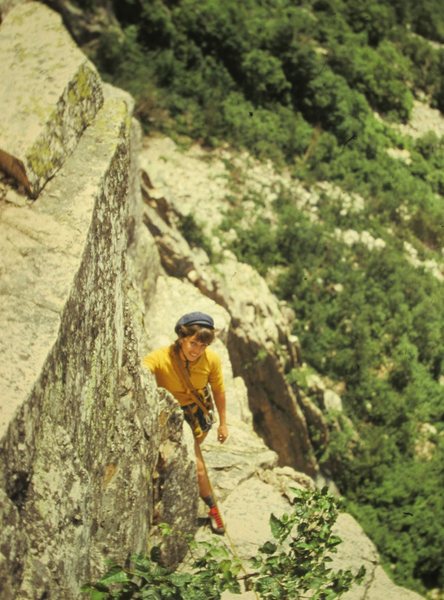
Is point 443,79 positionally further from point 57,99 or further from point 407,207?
point 57,99

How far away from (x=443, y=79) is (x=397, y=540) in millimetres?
14731

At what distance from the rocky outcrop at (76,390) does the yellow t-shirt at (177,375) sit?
1.03 feet

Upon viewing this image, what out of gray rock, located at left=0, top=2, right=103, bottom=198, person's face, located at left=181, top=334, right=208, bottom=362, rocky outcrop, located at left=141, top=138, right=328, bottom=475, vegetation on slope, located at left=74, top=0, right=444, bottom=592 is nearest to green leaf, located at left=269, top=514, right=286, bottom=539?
person's face, located at left=181, top=334, right=208, bottom=362

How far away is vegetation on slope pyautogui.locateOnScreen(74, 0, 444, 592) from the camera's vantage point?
40.2ft

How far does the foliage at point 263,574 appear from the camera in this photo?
3371mm

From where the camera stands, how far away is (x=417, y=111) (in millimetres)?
20094

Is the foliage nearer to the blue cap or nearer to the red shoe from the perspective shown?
the red shoe

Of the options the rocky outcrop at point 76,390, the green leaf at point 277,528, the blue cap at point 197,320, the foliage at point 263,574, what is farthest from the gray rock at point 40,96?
the green leaf at point 277,528

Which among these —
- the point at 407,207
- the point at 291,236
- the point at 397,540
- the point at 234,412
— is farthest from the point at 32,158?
the point at 407,207

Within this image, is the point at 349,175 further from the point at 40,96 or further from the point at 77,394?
the point at 77,394

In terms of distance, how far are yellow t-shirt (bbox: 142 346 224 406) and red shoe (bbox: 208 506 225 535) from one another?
0.97 metres

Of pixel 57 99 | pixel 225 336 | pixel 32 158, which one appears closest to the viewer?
pixel 32 158

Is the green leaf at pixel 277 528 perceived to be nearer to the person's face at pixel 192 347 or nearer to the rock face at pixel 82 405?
the rock face at pixel 82 405

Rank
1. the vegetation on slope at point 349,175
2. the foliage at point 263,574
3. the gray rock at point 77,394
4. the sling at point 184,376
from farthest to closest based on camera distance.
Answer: the vegetation on slope at point 349,175 → the sling at point 184,376 → the foliage at point 263,574 → the gray rock at point 77,394
